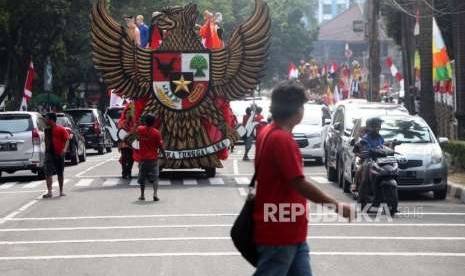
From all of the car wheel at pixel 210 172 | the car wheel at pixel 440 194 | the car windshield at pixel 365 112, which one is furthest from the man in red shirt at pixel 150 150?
the car wheel at pixel 210 172

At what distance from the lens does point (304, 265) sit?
7.30 metres

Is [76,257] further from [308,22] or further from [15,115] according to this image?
[308,22]

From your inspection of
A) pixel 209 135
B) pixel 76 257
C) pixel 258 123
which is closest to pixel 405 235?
pixel 76 257

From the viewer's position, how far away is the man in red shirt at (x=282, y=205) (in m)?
7.13

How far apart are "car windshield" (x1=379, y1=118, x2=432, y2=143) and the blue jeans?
13.3 meters

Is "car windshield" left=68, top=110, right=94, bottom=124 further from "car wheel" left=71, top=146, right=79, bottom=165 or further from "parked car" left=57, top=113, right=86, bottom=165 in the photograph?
"car wheel" left=71, top=146, right=79, bottom=165

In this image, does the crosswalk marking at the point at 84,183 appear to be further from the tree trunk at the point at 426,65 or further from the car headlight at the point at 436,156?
the tree trunk at the point at 426,65

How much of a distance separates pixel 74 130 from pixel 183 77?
10220mm

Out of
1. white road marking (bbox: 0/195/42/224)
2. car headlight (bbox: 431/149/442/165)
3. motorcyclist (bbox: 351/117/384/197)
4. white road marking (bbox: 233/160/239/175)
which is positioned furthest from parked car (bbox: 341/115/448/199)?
white road marking (bbox: 233/160/239/175)

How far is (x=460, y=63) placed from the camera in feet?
93.8

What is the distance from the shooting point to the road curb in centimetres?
2040

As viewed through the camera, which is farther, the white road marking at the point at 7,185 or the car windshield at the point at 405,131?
the white road marking at the point at 7,185

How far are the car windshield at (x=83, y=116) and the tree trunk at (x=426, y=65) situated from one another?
49.7 feet

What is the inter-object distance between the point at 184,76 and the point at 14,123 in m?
4.89
